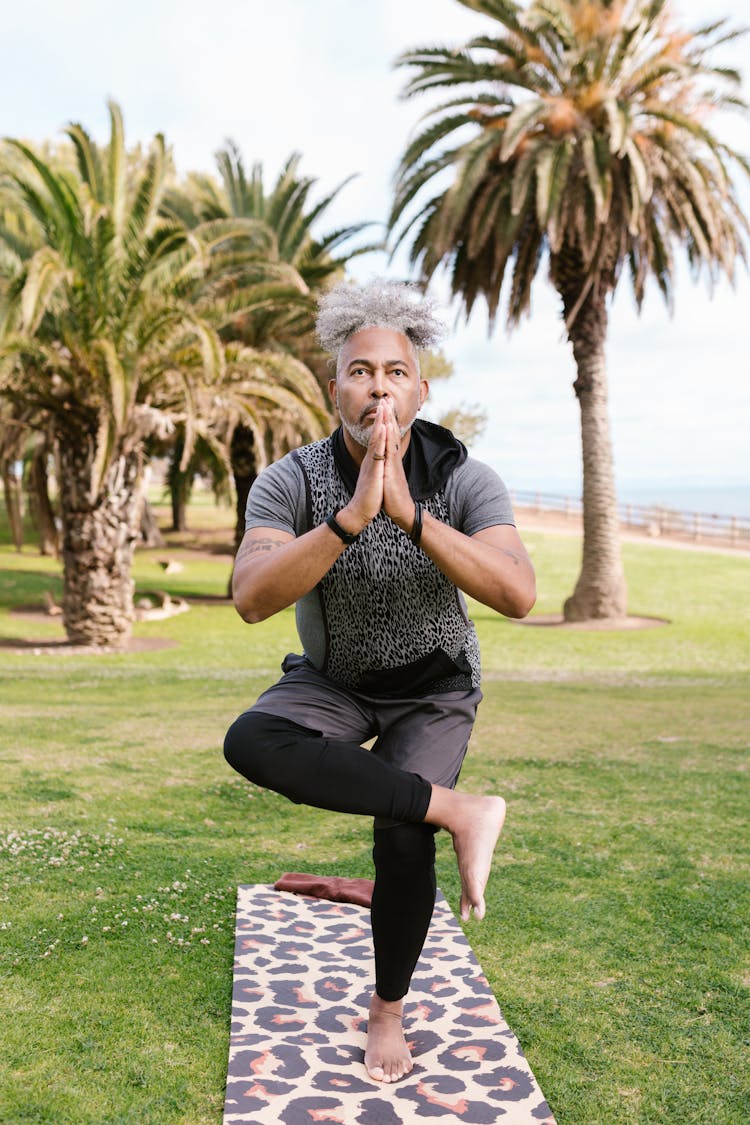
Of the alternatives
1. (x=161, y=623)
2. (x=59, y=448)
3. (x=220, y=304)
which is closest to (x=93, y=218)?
(x=220, y=304)

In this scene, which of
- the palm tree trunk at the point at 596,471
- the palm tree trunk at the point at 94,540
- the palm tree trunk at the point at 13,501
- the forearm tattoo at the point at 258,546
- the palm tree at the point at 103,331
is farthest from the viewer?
the palm tree trunk at the point at 596,471

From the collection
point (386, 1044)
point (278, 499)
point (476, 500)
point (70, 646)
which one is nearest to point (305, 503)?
point (278, 499)

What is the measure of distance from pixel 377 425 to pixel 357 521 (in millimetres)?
268

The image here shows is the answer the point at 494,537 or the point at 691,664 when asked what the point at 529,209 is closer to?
the point at 691,664

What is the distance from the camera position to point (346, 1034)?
3.04 meters

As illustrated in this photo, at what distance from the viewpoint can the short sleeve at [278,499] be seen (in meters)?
3.07

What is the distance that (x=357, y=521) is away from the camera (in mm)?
2732

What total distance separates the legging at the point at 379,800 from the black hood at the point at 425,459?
2.54 ft

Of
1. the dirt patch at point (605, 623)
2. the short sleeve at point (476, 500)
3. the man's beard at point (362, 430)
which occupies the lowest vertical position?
the dirt patch at point (605, 623)

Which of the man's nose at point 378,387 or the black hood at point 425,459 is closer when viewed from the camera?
the man's nose at point 378,387

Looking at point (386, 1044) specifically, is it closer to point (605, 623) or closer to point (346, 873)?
point (346, 873)

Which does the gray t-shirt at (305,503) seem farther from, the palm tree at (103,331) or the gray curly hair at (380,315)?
the palm tree at (103,331)

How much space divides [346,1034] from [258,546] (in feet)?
4.66

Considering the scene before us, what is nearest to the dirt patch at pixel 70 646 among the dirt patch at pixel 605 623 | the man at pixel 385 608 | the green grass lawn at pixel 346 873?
the green grass lawn at pixel 346 873
